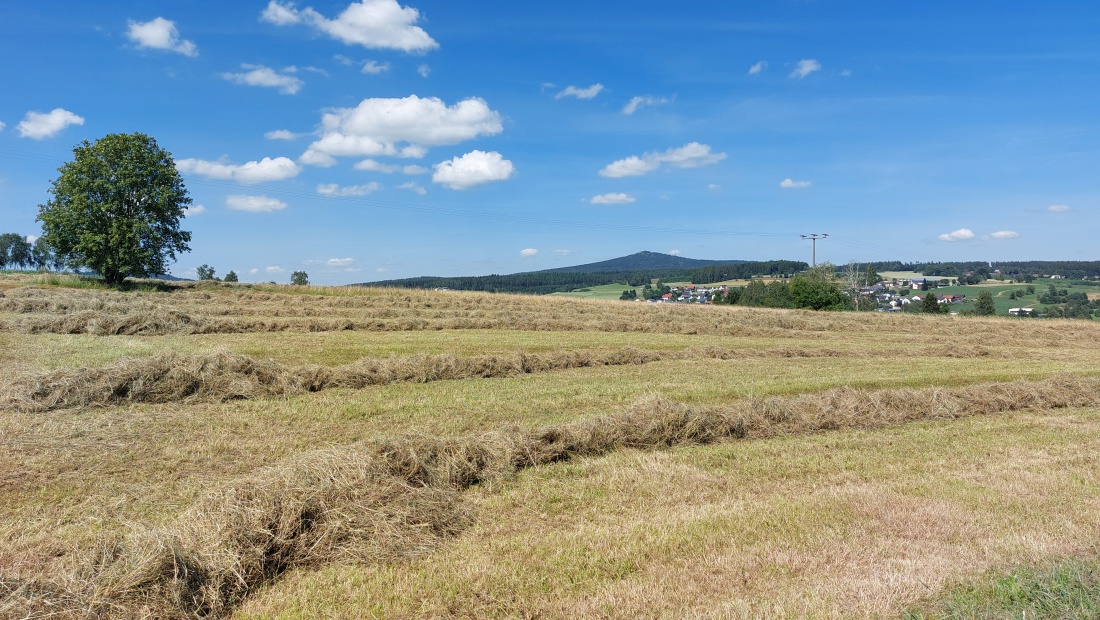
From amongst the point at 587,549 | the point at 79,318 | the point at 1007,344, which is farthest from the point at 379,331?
the point at 1007,344

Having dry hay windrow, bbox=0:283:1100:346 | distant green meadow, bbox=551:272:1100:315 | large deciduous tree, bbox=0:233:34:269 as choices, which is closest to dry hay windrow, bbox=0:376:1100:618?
dry hay windrow, bbox=0:283:1100:346

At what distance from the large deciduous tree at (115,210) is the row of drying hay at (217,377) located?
3836 cm

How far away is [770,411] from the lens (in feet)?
34.1

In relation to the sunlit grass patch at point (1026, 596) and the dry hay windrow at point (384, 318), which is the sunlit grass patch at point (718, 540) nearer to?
the sunlit grass patch at point (1026, 596)

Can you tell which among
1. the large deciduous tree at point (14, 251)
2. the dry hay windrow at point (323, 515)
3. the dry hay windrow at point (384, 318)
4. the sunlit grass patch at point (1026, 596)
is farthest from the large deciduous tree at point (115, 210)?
the large deciduous tree at point (14, 251)

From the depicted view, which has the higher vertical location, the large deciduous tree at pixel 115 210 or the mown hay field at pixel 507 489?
the large deciduous tree at pixel 115 210

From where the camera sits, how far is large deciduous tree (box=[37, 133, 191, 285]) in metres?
42.5

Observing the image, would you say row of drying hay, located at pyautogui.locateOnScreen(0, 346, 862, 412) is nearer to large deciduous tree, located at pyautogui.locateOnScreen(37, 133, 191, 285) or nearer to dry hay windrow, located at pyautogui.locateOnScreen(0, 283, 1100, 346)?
dry hay windrow, located at pyautogui.locateOnScreen(0, 283, 1100, 346)

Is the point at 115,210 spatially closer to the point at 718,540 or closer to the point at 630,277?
the point at 718,540

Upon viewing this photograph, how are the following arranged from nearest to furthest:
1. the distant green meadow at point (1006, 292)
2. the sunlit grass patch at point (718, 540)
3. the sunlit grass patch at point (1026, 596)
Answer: the sunlit grass patch at point (1026, 596) → the sunlit grass patch at point (718, 540) → the distant green meadow at point (1006, 292)

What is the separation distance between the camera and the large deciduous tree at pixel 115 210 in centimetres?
4253

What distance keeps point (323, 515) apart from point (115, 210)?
4954 centimetres

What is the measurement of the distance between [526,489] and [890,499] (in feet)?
13.0

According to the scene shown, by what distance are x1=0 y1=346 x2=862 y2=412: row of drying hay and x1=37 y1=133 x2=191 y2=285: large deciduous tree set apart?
38365 millimetres
